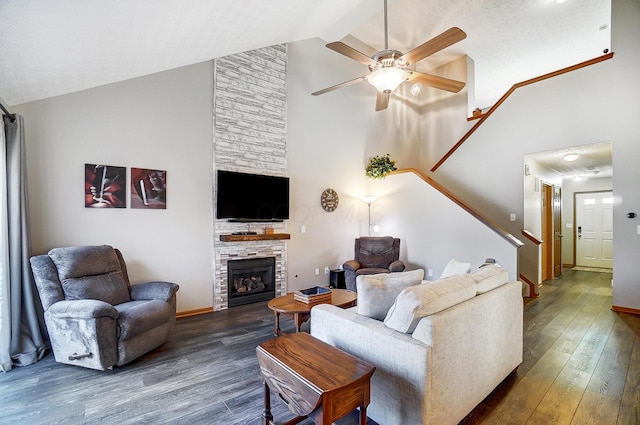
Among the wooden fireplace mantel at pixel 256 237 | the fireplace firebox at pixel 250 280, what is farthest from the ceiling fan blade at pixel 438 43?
the fireplace firebox at pixel 250 280

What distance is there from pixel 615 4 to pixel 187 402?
701 centimetres

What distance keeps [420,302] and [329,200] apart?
406 cm

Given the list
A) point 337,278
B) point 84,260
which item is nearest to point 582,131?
point 337,278

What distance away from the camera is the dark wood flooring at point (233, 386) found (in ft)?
6.52

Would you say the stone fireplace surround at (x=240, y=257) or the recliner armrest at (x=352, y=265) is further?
the recliner armrest at (x=352, y=265)

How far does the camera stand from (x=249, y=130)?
462 cm

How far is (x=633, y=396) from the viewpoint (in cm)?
220

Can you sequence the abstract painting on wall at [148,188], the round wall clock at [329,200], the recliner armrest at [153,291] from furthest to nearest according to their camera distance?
1. the round wall clock at [329,200]
2. the abstract painting on wall at [148,188]
3. the recliner armrest at [153,291]

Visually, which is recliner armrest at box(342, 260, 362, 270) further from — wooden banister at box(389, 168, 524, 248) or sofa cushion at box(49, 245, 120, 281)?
sofa cushion at box(49, 245, 120, 281)

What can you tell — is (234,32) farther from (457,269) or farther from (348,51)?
(457,269)

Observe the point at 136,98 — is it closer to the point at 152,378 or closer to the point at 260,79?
the point at 260,79

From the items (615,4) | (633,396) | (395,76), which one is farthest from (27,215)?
(615,4)

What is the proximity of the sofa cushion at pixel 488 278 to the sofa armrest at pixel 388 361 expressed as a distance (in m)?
0.78

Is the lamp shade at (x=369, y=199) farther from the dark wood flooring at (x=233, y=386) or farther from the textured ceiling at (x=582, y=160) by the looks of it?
the dark wood flooring at (x=233, y=386)
